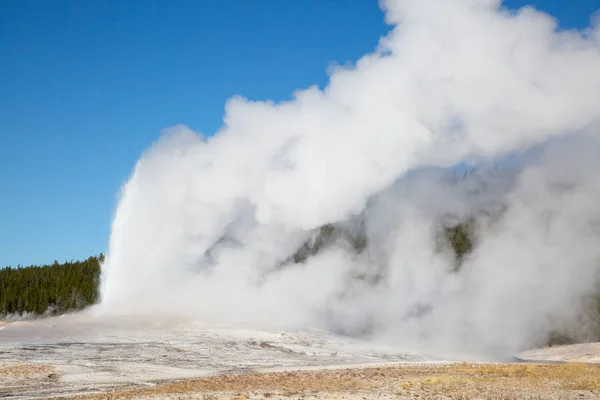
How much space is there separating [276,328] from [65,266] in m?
76.9

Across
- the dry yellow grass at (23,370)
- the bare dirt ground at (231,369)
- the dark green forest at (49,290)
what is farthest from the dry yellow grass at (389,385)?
the dark green forest at (49,290)

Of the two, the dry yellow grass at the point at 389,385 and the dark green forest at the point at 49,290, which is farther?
the dark green forest at the point at 49,290

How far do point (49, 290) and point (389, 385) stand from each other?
3305 inches

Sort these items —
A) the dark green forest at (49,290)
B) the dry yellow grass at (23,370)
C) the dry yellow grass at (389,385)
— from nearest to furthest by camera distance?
1. the dry yellow grass at (389,385)
2. the dry yellow grass at (23,370)
3. the dark green forest at (49,290)

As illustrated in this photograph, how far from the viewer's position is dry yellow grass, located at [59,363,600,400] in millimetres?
21500

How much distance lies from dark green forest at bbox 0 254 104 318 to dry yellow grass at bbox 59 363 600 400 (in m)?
65.8

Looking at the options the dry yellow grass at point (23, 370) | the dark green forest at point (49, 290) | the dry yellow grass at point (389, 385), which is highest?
the dark green forest at point (49, 290)

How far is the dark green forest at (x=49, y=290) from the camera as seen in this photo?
90750 millimetres

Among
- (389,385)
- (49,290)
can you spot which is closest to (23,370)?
(389,385)

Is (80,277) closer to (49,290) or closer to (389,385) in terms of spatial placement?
(49,290)

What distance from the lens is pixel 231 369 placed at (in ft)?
106

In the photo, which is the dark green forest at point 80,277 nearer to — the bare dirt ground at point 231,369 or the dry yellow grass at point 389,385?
the bare dirt ground at point 231,369

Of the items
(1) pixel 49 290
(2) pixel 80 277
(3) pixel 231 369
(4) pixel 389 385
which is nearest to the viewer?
(4) pixel 389 385

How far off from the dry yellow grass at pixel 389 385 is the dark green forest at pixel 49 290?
65.8 m
